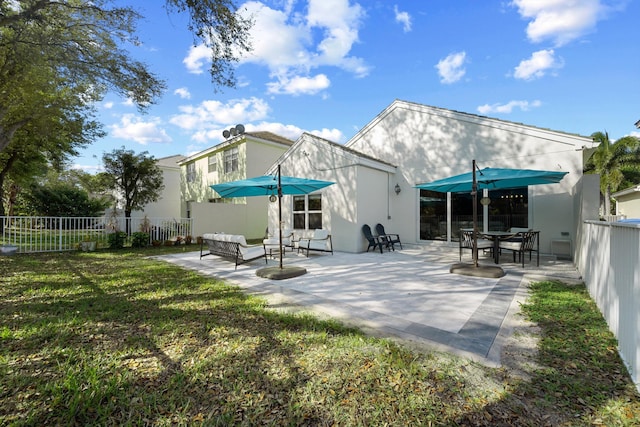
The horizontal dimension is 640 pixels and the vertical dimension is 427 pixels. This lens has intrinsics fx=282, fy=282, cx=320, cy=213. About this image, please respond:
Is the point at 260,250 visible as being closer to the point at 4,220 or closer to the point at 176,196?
the point at 4,220

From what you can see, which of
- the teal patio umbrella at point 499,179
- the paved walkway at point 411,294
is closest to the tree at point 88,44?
the paved walkway at point 411,294

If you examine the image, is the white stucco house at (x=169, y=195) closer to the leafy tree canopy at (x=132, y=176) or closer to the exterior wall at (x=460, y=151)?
the leafy tree canopy at (x=132, y=176)

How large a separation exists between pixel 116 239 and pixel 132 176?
4.78 meters

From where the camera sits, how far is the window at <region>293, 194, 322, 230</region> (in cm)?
1182

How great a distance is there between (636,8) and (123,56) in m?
13.8

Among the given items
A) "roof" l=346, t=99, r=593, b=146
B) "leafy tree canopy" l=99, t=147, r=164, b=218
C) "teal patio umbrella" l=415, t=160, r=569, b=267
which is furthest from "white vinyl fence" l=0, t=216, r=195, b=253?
"teal patio umbrella" l=415, t=160, r=569, b=267

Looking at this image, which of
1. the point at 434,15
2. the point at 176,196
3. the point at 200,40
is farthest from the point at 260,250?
the point at 176,196

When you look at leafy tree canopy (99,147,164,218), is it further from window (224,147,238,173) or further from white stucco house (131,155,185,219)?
white stucco house (131,155,185,219)

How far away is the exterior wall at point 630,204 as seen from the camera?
19587mm

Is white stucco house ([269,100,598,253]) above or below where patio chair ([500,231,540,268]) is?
above

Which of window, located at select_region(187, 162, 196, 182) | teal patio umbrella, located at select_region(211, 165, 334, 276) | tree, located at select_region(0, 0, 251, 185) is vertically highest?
tree, located at select_region(0, 0, 251, 185)

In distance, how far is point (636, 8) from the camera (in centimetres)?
687

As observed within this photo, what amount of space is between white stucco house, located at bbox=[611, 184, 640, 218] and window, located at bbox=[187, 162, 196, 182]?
29.9m

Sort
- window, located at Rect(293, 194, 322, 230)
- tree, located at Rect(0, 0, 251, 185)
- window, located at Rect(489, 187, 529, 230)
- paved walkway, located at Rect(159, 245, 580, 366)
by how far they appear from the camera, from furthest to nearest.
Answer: window, located at Rect(293, 194, 322, 230), window, located at Rect(489, 187, 529, 230), tree, located at Rect(0, 0, 251, 185), paved walkway, located at Rect(159, 245, 580, 366)
